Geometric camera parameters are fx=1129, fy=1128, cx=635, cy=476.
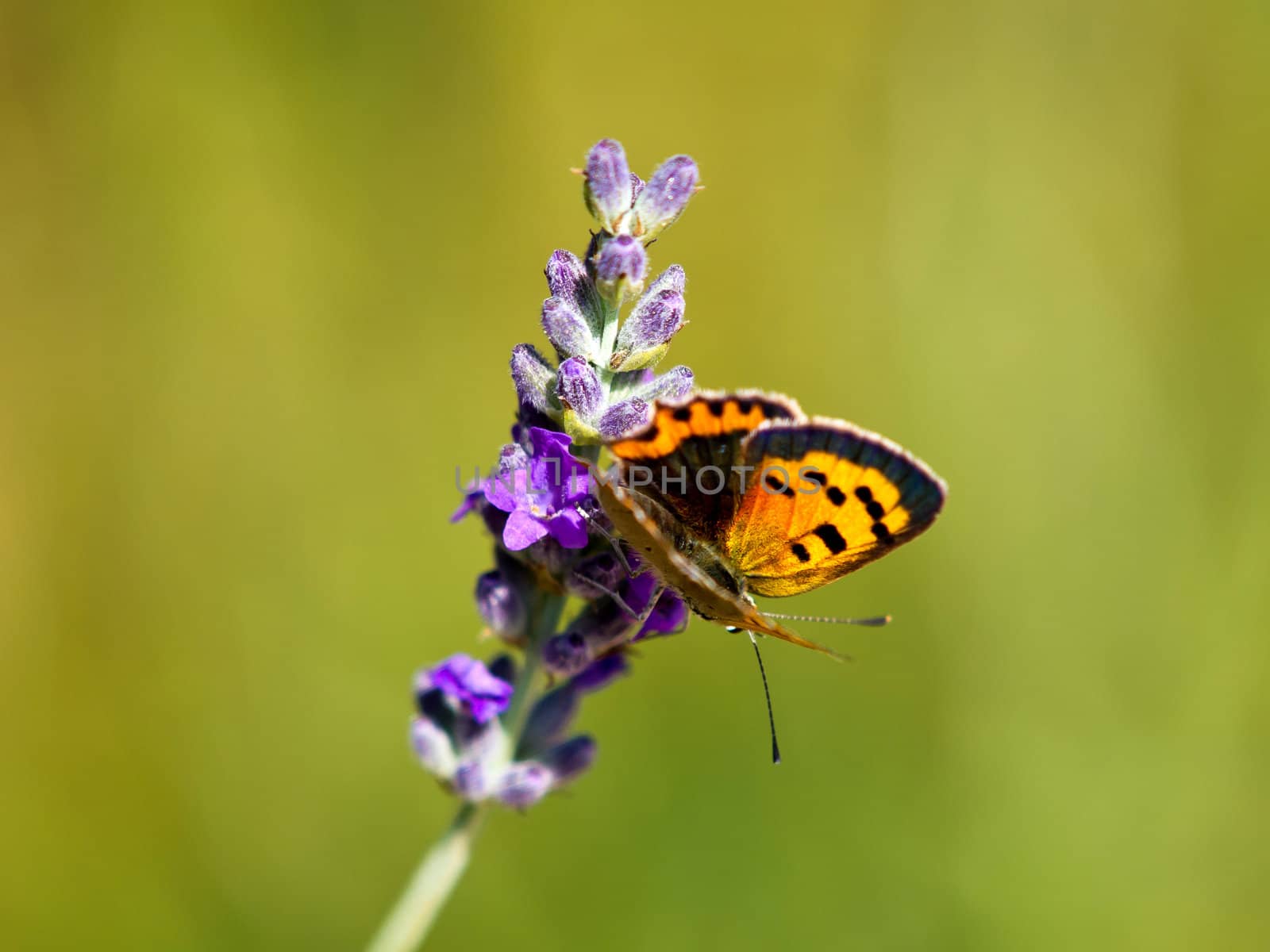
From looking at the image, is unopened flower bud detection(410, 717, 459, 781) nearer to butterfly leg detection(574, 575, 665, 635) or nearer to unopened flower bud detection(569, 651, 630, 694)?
unopened flower bud detection(569, 651, 630, 694)

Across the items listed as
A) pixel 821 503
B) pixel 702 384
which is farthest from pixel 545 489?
pixel 702 384

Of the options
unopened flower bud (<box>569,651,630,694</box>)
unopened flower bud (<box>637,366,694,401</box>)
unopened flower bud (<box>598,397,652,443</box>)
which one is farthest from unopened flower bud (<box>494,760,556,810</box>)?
unopened flower bud (<box>637,366,694,401</box>)

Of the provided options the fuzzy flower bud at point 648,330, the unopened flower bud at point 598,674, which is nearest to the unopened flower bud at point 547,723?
the unopened flower bud at point 598,674

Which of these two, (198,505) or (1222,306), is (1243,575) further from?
(198,505)

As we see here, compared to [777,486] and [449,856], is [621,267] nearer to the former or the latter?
[777,486]

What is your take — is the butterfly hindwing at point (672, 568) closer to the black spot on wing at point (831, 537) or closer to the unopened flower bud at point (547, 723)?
the black spot on wing at point (831, 537)

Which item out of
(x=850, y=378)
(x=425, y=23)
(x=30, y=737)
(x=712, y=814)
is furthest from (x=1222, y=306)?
(x=30, y=737)
